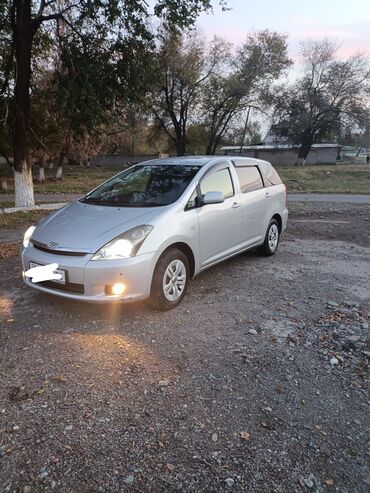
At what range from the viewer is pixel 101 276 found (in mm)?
3598

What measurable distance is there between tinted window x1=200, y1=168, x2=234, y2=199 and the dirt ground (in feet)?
4.10

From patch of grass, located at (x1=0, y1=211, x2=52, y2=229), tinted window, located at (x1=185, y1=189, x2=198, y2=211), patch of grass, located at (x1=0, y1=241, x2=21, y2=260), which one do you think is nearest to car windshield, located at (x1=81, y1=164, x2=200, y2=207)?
tinted window, located at (x1=185, y1=189, x2=198, y2=211)

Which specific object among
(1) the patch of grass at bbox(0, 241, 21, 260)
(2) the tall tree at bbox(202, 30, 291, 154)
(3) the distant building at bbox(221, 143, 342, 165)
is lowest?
(1) the patch of grass at bbox(0, 241, 21, 260)

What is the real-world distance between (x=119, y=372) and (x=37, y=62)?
15214 millimetres

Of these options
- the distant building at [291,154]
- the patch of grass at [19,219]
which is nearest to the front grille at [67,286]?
the patch of grass at [19,219]

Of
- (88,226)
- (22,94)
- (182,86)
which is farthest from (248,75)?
(88,226)

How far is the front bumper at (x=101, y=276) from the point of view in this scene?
360 cm

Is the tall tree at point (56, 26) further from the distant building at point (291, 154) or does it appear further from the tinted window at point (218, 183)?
the distant building at point (291, 154)

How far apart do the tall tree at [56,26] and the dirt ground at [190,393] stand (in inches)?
323

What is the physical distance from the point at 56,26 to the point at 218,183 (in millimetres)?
10746

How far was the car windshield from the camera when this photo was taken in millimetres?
4488

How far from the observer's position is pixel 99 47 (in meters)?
11.7

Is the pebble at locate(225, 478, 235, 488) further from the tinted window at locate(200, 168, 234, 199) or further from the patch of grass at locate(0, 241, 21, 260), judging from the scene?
the patch of grass at locate(0, 241, 21, 260)

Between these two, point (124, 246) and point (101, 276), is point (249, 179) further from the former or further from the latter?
point (101, 276)
